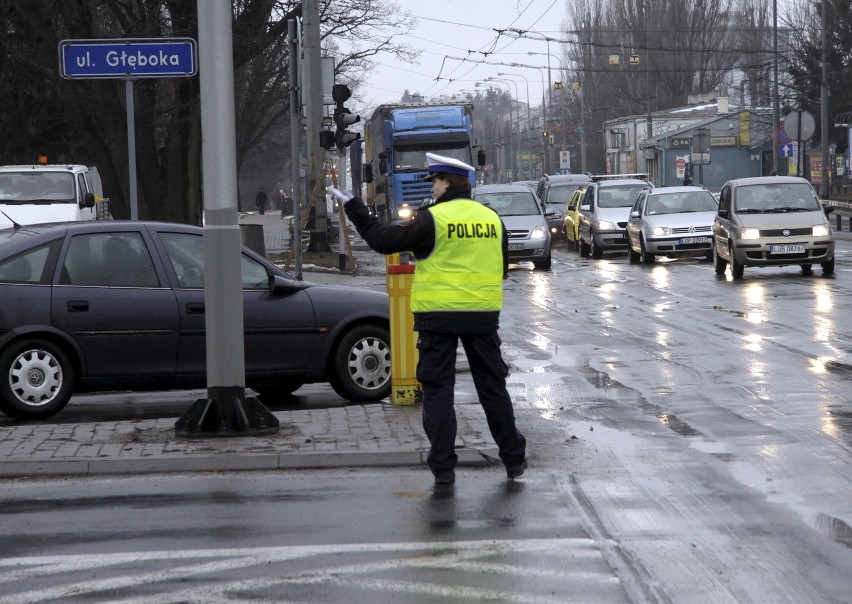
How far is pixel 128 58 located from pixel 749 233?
1399cm

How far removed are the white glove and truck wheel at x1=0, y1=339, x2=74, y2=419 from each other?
3.13m

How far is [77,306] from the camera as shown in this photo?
1062 cm

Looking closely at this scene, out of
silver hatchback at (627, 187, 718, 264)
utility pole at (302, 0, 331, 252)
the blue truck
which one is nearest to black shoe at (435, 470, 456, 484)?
utility pole at (302, 0, 331, 252)

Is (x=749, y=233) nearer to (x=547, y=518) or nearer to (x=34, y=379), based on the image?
(x=34, y=379)

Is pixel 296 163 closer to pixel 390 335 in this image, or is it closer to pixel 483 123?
pixel 390 335

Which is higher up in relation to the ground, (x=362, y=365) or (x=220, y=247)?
(x=220, y=247)

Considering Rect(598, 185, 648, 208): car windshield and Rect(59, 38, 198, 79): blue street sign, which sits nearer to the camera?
Rect(59, 38, 198, 79): blue street sign

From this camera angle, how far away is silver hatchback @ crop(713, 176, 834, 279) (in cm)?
2416

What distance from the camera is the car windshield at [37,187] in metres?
24.8

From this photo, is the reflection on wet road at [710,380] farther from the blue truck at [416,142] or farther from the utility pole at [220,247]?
the blue truck at [416,142]

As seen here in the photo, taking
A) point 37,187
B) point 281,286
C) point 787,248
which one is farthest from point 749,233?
point 281,286

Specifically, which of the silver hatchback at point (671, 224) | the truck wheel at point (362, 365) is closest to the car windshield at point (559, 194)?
the silver hatchback at point (671, 224)

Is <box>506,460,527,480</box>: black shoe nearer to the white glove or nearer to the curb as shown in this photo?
the curb

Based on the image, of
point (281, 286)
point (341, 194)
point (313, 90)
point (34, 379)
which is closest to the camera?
point (341, 194)
